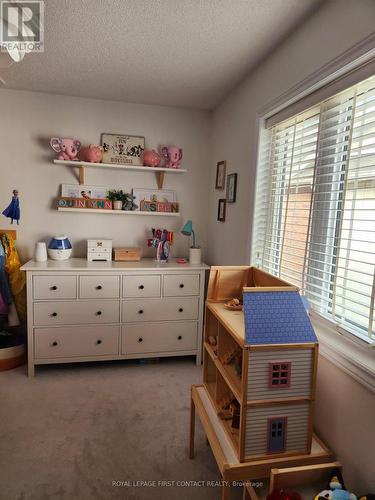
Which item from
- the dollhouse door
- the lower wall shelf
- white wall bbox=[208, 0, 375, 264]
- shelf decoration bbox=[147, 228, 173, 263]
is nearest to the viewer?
the dollhouse door

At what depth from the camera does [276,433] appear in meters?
1.36

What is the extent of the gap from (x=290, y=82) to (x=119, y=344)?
232 centimetres

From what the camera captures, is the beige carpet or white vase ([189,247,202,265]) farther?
white vase ([189,247,202,265])

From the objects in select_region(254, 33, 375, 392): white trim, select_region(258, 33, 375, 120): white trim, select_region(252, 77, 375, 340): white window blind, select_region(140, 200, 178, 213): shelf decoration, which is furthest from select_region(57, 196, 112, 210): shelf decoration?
select_region(254, 33, 375, 392): white trim

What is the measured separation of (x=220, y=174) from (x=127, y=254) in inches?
43.9

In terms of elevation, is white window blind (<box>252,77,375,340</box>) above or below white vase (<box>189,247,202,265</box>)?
above

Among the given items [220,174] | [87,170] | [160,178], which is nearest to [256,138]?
[220,174]

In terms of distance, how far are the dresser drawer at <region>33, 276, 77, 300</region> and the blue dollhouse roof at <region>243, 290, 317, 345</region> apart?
1834mm

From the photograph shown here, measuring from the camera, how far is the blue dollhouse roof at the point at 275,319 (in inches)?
51.0

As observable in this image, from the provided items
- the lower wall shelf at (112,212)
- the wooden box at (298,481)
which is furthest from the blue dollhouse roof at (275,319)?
the lower wall shelf at (112,212)

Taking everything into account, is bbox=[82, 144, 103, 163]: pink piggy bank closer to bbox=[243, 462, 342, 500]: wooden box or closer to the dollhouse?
the dollhouse

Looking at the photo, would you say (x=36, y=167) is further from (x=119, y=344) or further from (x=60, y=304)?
(x=119, y=344)

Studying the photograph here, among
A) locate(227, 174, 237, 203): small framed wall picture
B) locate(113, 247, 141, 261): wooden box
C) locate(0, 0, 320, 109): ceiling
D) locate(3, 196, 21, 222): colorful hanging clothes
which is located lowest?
locate(113, 247, 141, 261): wooden box

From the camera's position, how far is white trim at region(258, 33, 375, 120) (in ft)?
4.37
